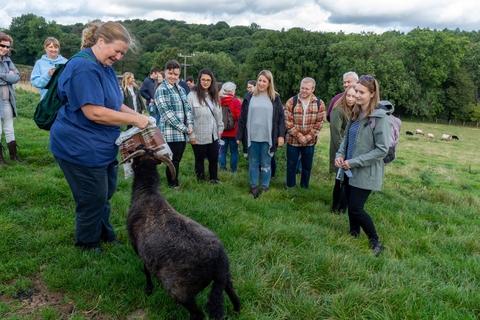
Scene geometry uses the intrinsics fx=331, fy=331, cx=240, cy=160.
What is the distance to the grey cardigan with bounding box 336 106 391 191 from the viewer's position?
160 inches

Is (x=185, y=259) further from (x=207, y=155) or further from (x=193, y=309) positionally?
(x=207, y=155)

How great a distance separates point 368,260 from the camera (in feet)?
12.7

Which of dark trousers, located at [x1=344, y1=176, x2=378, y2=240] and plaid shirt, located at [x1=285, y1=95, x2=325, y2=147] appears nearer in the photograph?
dark trousers, located at [x1=344, y1=176, x2=378, y2=240]

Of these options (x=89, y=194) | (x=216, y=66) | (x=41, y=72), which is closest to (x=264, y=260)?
(x=89, y=194)

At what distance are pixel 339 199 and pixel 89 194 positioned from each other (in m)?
4.14

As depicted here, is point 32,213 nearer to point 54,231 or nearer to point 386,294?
point 54,231

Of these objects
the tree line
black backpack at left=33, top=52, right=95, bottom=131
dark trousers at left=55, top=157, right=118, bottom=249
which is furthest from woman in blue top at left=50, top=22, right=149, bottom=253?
the tree line

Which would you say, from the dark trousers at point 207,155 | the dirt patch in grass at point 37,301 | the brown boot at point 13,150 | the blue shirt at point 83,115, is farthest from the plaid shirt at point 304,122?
the brown boot at point 13,150

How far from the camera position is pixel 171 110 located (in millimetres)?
5836

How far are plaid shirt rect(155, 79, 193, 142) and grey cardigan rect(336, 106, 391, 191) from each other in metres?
2.98

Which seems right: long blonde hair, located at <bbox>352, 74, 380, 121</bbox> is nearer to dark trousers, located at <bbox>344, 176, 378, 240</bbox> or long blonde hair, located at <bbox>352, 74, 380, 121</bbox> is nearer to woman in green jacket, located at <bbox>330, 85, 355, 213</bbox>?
dark trousers, located at <bbox>344, 176, 378, 240</bbox>

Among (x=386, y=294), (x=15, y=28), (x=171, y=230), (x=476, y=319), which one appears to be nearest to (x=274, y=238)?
(x=386, y=294)

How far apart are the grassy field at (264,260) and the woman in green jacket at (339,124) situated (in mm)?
328

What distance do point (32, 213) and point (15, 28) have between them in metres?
93.9
